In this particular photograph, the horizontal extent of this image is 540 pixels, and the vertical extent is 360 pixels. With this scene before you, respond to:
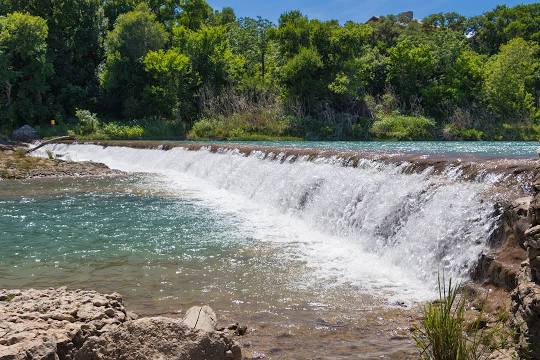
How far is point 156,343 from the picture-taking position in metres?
3.87

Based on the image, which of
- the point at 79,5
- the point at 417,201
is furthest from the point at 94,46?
the point at 417,201

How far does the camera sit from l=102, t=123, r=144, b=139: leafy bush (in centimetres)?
3600

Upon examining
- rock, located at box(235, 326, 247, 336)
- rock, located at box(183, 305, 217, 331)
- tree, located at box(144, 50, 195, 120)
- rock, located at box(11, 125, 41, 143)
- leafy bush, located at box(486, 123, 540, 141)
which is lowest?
rock, located at box(235, 326, 247, 336)

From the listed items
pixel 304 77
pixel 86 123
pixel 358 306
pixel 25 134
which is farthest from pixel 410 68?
pixel 358 306

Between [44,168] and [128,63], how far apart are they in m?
22.5

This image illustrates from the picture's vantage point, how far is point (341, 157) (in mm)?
11945

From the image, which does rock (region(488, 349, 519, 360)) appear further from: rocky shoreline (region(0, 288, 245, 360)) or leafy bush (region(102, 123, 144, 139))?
leafy bush (region(102, 123, 144, 139))

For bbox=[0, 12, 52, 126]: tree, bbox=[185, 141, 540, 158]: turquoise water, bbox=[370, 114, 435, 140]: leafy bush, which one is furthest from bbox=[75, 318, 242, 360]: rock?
bbox=[0, 12, 52, 126]: tree

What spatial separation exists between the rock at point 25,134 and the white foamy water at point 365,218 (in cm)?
2273

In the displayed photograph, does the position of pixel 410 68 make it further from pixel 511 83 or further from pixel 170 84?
pixel 170 84

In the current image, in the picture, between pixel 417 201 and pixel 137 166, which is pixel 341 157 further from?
pixel 137 166

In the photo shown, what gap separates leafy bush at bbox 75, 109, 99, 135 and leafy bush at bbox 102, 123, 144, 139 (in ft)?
3.01

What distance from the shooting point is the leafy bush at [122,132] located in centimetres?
3600

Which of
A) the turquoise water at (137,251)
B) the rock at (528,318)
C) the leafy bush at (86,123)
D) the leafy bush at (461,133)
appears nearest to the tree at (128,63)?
the leafy bush at (86,123)
